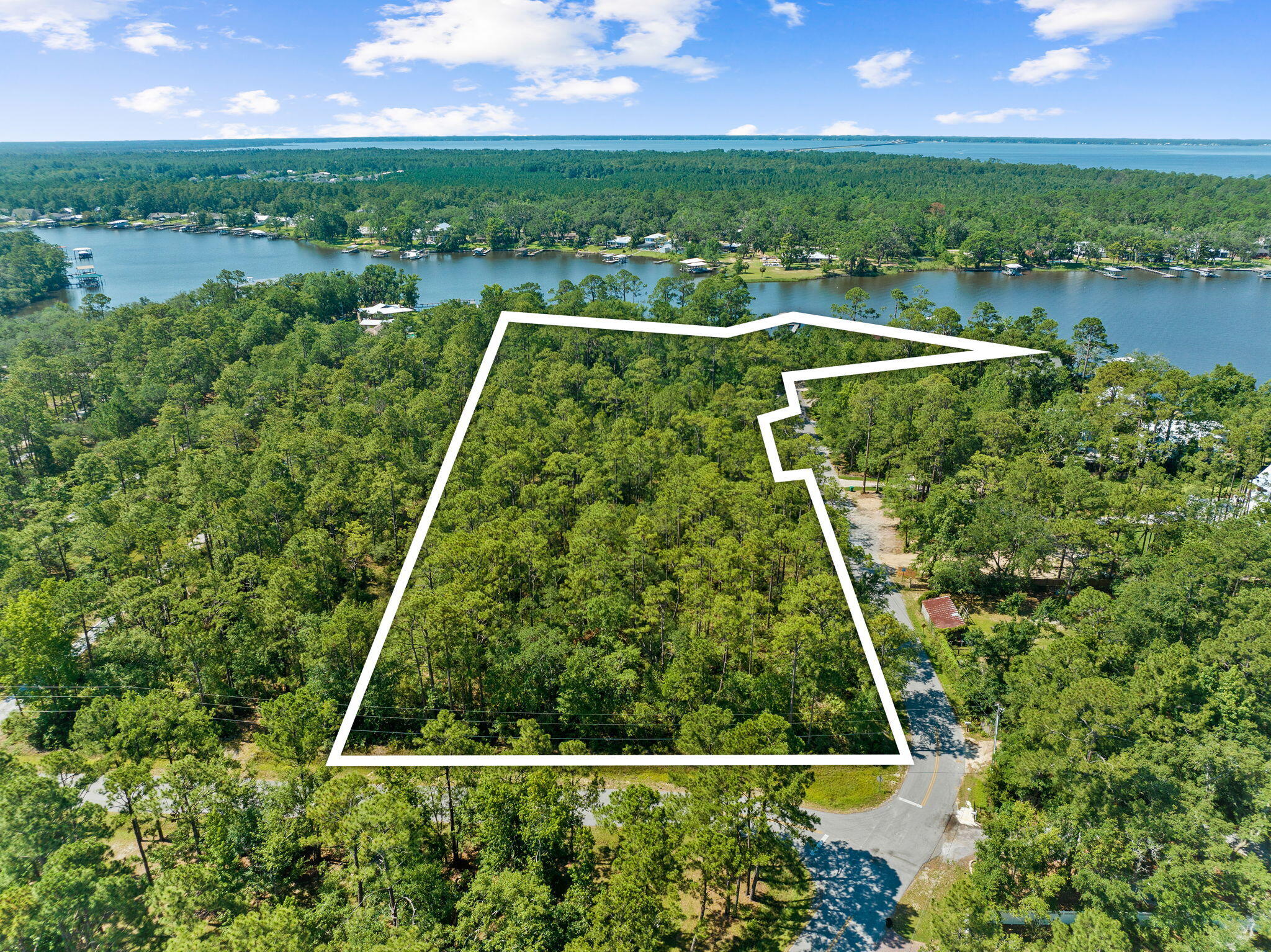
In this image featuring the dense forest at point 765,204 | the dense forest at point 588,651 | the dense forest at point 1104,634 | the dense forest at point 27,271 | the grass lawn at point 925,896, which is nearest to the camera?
the dense forest at point 588,651

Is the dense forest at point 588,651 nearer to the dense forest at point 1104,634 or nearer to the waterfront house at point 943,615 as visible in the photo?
the dense forest at point 1104,634

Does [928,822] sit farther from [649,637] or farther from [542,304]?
[542,304]

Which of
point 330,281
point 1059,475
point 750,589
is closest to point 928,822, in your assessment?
point 750,589

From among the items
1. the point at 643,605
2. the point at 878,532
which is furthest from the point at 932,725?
the point at 878,532

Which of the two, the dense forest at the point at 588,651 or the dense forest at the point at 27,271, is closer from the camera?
the dense forest at the point at 588,651

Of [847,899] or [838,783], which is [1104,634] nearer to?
[838,783]

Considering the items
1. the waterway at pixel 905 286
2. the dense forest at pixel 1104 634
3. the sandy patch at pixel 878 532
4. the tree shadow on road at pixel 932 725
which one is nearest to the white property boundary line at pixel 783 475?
the dense forest at pixel 1104 634
